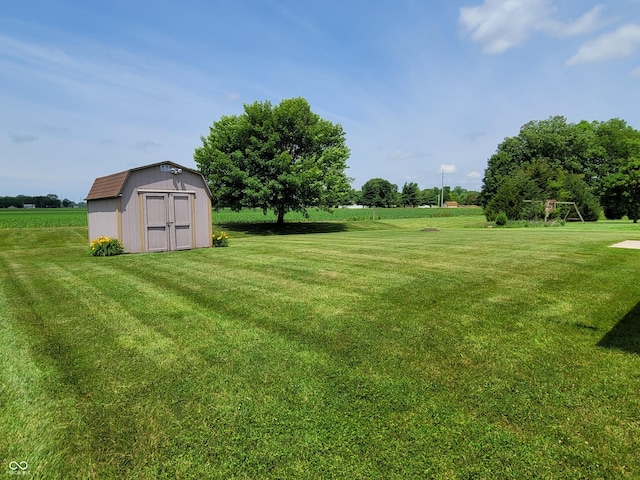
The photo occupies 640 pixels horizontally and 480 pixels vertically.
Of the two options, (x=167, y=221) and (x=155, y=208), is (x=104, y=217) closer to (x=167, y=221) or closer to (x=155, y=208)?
(x=155, y=208)

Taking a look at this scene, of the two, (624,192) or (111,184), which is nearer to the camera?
(111,184)

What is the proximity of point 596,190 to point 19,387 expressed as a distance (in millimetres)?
59879

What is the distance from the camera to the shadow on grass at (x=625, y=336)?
3.61m

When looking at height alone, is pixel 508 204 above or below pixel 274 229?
above

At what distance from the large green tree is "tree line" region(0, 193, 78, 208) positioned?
120022mm

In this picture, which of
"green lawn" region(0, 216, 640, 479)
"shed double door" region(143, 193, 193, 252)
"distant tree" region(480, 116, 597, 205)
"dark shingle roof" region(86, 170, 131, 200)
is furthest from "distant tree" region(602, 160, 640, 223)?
"dark shingle roof" region(86, 170, 131, 200)

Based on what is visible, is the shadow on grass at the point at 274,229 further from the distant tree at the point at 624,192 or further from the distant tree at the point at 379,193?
the distant tree at the point at 379,193

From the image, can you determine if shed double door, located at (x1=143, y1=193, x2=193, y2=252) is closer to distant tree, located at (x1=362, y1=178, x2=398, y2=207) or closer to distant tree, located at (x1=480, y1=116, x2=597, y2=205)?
distant tree, located at (x1=480, y1=116, x2=597, y2=205)

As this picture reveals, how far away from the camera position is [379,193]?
110438 millimetres

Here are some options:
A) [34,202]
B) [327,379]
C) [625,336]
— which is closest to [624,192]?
[625,336]

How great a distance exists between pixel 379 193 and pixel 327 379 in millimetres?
110263

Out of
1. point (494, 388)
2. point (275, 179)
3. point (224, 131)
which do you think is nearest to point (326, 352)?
point (494, 388)

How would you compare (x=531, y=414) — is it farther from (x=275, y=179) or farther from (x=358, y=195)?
(x=358, y=195)

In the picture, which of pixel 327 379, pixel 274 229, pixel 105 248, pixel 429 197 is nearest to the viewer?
pixel 327 379
